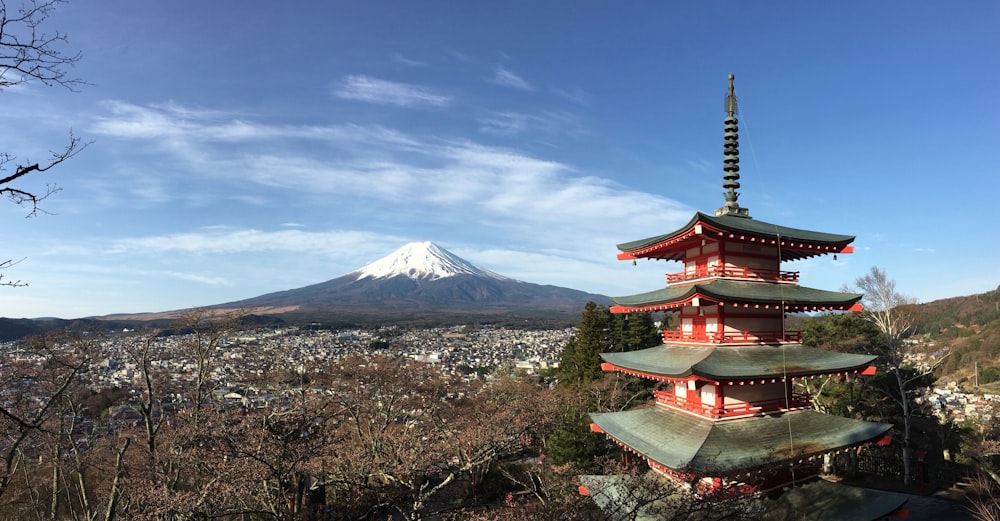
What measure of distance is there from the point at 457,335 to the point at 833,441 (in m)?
116

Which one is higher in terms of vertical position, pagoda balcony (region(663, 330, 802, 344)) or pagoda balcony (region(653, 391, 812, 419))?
pagoda balcony (region(663, 330, 802, 344))

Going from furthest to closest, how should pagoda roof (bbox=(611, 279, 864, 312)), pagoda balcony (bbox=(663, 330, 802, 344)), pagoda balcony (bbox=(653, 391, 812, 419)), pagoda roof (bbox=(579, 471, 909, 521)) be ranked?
1. pagoda balcony (bbox=(663, 330, 802, 344))
2. pagoda balcony (bbox=(653, 391, 812, 419))
3. pagoda roof (bbox=(611, 279, 864, 312))
4. pagoda roof (bbox=(579, 471, 909, 521))

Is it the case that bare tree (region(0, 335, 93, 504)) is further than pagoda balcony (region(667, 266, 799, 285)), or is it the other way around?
bare tree (region(0, 335, 93, 504))

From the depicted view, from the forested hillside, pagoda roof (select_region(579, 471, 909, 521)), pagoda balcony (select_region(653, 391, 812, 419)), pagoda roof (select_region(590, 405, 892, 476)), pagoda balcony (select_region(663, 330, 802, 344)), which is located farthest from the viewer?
the forested hillside

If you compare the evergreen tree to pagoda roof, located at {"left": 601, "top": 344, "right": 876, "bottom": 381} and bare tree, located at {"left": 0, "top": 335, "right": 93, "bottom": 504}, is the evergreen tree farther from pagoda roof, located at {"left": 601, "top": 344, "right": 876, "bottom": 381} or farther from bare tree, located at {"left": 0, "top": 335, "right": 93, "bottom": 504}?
bare tree, located at {"left": 0, "top": 335, "right": 93, "bottom": 504}

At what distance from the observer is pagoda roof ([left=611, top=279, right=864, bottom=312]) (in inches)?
443

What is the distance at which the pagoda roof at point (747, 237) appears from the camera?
37.7 feet

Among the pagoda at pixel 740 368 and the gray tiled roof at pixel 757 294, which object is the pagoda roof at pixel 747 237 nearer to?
the pagoda at pixel 740 368

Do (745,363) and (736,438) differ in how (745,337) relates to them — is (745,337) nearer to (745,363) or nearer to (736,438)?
(745,363)

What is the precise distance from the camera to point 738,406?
11.7 meters

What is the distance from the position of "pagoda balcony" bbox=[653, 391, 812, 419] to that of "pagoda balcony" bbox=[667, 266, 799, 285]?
331 cm

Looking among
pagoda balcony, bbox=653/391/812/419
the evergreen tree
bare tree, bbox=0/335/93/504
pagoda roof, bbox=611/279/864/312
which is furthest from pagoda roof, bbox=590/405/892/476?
Result: the evergreen tree

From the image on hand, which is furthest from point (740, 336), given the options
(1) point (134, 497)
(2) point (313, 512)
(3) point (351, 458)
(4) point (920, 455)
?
(1) point (134, 497)

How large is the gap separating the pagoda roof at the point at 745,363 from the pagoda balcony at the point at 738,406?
118cm
